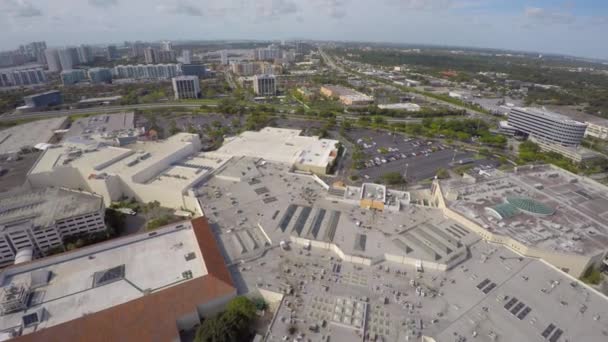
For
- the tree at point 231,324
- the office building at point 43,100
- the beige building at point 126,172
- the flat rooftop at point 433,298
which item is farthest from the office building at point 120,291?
the office building at point 43,100

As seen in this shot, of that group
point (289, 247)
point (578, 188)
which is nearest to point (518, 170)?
point (578, 188)

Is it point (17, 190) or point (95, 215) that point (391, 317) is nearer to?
point (95, 215)

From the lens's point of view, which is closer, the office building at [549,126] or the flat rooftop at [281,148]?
the flat rooftop at [281,148]

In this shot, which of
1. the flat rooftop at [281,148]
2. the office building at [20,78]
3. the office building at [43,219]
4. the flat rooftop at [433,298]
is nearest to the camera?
the flat rooftop at [433,298]

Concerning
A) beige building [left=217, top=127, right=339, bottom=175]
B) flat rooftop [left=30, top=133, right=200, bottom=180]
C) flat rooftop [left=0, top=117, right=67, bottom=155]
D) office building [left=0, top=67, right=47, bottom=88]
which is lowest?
flat rooftop [left=0, top=117, right=67, bottom=155]

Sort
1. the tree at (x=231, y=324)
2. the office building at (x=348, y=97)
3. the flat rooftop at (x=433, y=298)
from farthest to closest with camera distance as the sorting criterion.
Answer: the office building at (x=348, y=97) → the flat rooftop at (x=433, y=298) → the tree at (x=231, y=324)

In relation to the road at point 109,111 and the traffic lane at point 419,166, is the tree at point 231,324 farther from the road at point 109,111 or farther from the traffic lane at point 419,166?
the road at point 109,111

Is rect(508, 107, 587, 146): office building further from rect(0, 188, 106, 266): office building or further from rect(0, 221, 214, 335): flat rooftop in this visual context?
rect(0, 188, 106, 266): office building

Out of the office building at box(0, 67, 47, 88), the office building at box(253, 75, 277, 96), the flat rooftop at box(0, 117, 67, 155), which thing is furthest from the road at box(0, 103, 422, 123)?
the office building at box(0, 67, 47, 88)
